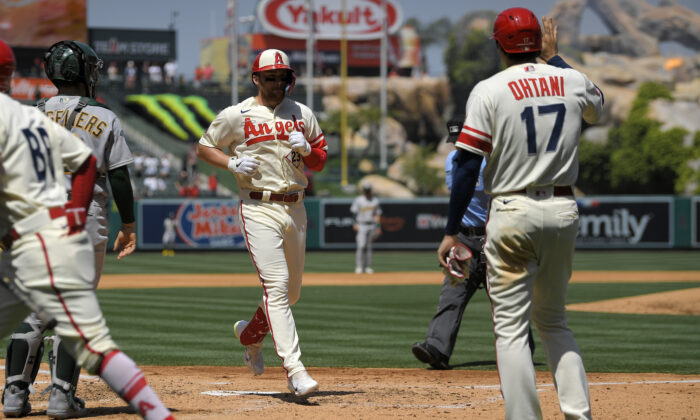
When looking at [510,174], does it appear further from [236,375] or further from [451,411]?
[236,375]

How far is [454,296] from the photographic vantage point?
7.93 m

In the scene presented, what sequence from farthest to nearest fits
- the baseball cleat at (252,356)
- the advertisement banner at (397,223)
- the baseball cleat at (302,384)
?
the advertisement banner at (397,223)
the baseball cleat at (252,356)
the baseball cleat at (302,384)

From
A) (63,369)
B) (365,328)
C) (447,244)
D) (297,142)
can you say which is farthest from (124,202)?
Result: (365,328)

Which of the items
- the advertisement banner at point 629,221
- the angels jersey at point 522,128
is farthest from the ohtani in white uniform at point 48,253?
the advertisement banner at point 629,221

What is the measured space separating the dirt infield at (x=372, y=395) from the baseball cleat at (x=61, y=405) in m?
0.17

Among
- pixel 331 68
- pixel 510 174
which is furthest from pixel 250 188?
pixel 331 68

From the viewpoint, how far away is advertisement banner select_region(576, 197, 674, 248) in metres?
30.5

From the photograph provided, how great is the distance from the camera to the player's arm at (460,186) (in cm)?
461

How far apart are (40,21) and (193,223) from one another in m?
23.2

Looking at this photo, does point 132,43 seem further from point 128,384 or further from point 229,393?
point 128,384

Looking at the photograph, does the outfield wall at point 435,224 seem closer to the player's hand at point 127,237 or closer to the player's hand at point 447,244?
the player's hand at point 127,237

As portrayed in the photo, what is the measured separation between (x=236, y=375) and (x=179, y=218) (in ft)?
73.7

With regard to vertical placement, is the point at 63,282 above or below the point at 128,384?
above

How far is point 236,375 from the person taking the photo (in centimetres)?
739
